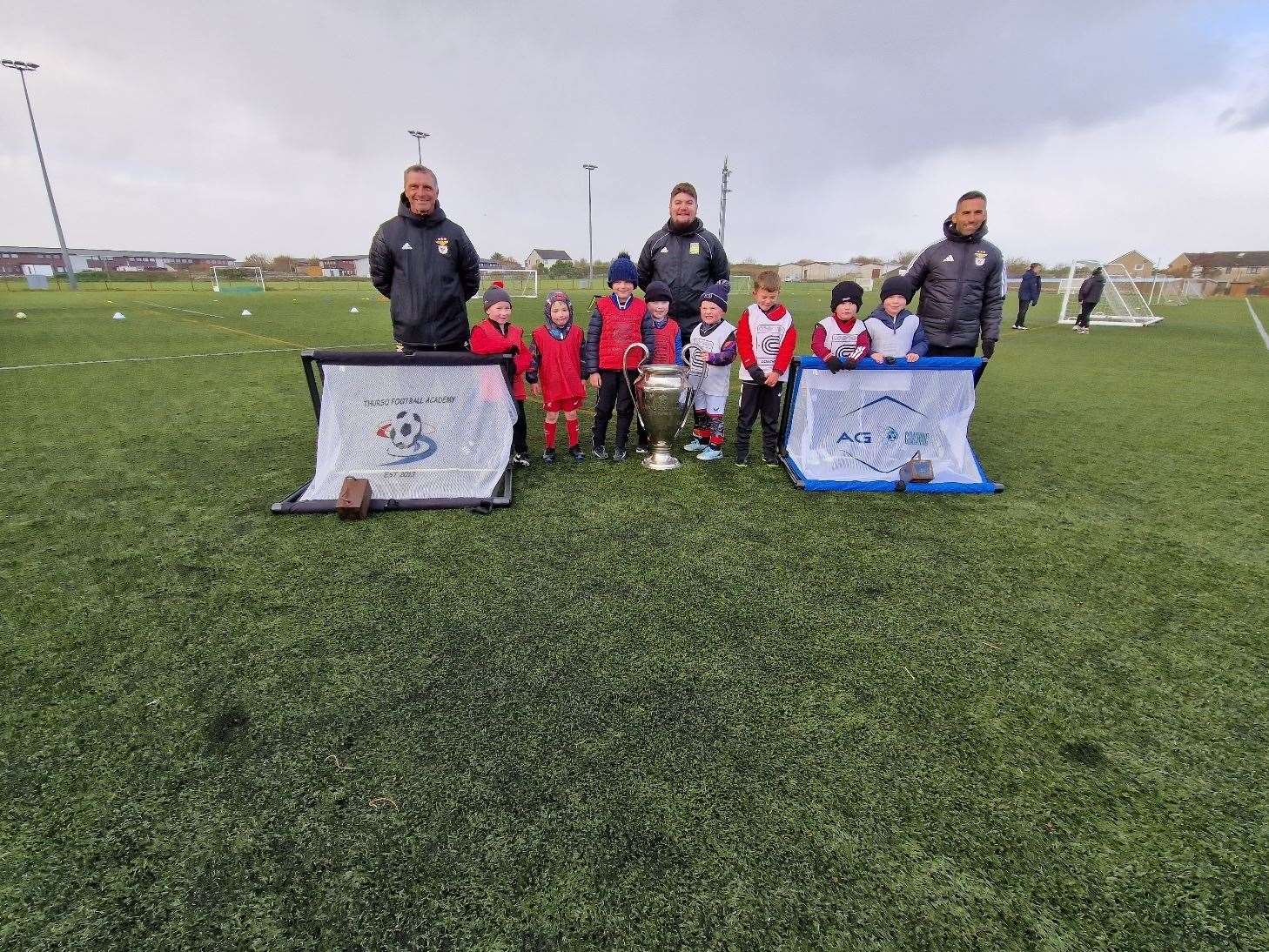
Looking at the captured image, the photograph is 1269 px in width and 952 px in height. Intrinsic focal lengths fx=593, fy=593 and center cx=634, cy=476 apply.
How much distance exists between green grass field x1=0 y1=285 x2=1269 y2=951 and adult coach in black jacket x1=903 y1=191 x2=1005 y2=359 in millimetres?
1405

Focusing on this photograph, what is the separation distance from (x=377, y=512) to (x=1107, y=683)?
3876 mm

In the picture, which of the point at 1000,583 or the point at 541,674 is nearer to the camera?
the point at 541,674

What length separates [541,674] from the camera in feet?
7.61

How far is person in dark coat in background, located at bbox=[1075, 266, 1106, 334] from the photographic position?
57.3 ft

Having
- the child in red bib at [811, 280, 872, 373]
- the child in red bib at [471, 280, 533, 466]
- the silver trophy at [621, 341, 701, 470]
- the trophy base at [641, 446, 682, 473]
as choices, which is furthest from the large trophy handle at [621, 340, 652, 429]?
the child in red bib at [811, 280, 872, 373]

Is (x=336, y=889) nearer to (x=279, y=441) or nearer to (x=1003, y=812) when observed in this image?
(x=1003, y=812)

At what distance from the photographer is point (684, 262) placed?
4930 millimetres

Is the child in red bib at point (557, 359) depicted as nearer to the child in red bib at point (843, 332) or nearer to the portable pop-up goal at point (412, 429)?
the portable pop-up goal at point (412, 429)

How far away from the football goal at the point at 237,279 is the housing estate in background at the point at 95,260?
55.0ft

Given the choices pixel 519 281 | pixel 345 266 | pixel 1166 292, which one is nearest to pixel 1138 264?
pixel 1166 292

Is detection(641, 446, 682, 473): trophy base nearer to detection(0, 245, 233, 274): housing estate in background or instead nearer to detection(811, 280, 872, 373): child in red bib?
detection(811, 280, 872, 373): child in red bib

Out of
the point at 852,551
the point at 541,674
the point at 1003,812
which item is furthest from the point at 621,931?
the point at 852,551

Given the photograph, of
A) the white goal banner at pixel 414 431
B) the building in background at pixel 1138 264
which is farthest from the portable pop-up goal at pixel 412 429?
the building in background at pixel 1138 264

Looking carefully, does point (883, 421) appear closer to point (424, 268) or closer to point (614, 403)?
point (614, 403)
